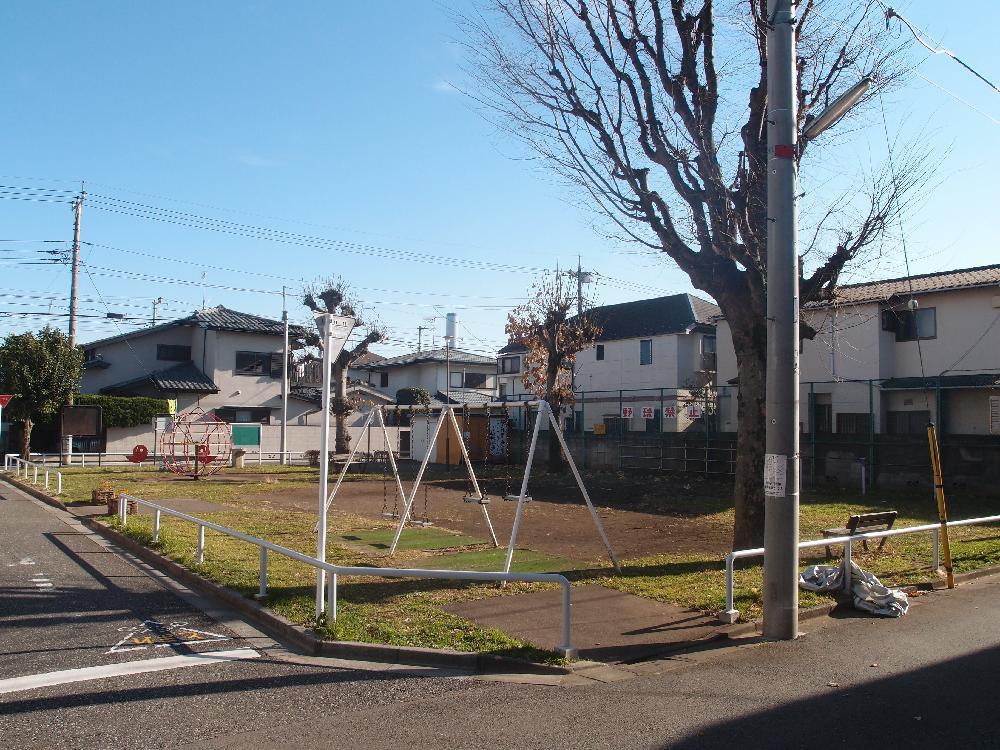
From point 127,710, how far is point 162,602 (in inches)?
137

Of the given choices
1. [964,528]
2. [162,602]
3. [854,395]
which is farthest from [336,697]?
[854,395]

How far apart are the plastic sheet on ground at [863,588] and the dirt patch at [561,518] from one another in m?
2.99

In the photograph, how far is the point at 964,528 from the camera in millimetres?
13859

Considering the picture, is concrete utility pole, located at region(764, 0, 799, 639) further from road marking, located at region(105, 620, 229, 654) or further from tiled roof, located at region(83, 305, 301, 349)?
tiled roof, located at region(83, 305, 301, 349)

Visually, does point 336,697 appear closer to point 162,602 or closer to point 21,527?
point 162,602

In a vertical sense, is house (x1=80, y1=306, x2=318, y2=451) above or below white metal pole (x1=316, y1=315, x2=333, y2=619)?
above

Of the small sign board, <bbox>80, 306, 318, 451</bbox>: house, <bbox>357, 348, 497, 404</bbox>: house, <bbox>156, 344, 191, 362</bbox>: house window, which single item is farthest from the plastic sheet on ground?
<bbox>357, 348, 497, 404</bbox>: house

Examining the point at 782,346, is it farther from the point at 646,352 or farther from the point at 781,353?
the point at 646,352

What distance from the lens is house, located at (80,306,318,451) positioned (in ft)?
129

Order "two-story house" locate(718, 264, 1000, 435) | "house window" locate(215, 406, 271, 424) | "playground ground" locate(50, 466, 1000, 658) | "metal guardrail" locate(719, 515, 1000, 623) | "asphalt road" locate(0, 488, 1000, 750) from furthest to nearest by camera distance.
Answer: "house window" locate(215, 406, 271, 424)
"two-story house" locate(718, 264, 1000, 435)
"playground ground" locate(50, 466, 1000, 658)
"metal guardrail" locate(719, 515, 1000, 623)
"asphalt road" locate(0, 488, 1000, 750)

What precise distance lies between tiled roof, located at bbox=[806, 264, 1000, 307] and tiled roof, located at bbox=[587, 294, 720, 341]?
973 cm

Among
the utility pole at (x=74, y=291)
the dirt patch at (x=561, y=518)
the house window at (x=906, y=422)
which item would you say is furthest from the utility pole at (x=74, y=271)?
the house window at (x=906, y=422)

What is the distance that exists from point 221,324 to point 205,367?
2387 mm

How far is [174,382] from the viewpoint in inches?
1531
